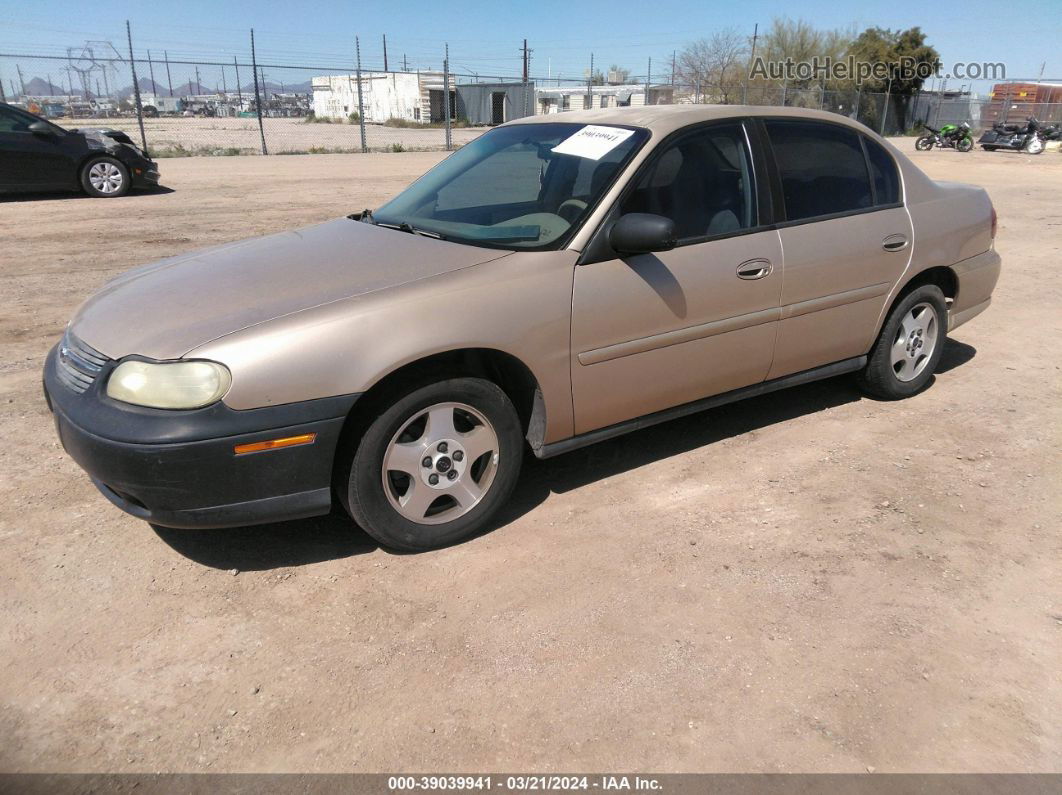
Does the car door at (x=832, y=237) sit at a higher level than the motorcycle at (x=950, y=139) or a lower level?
lower

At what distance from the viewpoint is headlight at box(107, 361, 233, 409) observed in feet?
8.84

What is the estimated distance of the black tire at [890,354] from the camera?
4586 mm

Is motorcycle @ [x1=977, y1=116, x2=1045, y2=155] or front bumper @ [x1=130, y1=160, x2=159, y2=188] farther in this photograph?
motorcycle @ [x1=977, y1=116, x2=1045, y2=155]

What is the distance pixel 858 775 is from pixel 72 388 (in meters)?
2.93

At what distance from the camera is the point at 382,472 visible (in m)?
3.02

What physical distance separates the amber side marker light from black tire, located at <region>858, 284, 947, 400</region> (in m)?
3.35

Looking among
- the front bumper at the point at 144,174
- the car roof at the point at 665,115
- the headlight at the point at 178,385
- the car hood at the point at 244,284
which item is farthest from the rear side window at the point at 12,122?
the headlight at the point at 178,385

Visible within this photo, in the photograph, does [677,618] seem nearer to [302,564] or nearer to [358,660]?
[358,660]

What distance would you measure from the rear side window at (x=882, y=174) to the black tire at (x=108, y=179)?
38.5 feet

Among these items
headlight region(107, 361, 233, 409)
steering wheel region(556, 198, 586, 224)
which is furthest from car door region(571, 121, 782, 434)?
headlight region(107, 361, 233, 409)

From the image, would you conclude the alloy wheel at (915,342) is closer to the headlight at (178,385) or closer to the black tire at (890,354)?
the black tire at (890,354)

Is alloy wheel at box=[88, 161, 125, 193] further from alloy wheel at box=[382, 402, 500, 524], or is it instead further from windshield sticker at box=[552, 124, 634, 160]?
alloy wheel at box=[382, 402, 500, 524]

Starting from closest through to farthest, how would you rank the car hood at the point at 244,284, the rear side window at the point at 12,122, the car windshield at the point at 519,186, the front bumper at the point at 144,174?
the car hood at the point at 244,284 → the car windshield at the point at 519,186 → the rear side window at the point at 12,122 → the front bumper at the point at 144,174

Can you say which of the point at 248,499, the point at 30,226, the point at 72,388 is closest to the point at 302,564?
the point at 248,499
